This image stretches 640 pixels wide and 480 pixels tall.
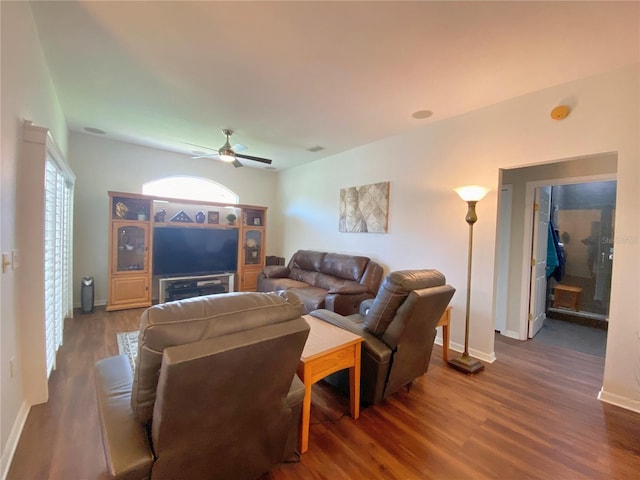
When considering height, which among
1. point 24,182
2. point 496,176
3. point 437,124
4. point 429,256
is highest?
point 437,124

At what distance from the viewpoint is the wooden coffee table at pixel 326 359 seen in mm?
1699

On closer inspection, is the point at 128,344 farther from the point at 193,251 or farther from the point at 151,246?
the point at 193,251

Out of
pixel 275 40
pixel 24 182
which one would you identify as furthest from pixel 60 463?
pixel 275 40

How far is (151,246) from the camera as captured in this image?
4.85m

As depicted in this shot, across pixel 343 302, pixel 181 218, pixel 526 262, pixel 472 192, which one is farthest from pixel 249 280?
pixel 526 262

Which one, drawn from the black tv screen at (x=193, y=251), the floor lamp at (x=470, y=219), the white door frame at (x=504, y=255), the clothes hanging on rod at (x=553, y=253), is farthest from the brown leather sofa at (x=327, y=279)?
the clothes hanging on rod at (x=553, y=253)

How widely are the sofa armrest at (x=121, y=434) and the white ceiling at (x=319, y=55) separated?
228 centimetres

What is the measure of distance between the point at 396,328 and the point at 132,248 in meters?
4.60

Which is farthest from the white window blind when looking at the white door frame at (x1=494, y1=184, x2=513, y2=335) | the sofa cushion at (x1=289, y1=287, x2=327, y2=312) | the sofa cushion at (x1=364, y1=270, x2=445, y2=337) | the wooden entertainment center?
the white door frame at (x1=494, y1=184, x2=513, y2=335)

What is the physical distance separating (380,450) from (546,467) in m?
0.98

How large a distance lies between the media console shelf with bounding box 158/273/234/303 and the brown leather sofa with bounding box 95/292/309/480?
3888 mm

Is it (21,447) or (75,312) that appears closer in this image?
(21,447)

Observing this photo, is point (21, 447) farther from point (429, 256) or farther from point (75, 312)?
point (429, 256)

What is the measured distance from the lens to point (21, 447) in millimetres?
1745
